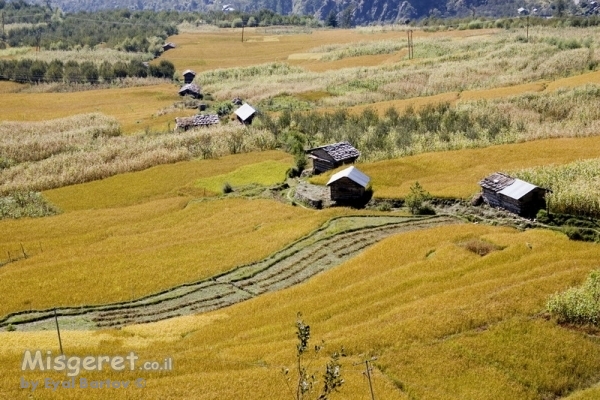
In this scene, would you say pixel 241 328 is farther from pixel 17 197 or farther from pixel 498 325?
pixel 17 197

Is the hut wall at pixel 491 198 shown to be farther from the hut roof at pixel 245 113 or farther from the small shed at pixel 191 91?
the small shed at pixel 191 91

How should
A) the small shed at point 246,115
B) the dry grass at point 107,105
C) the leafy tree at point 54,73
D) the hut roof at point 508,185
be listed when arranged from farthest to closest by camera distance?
the leafy tree at point 54,73 → the dry grass at point 107,105 → the small shed at point 246,115 → the hut roof at point 508,185

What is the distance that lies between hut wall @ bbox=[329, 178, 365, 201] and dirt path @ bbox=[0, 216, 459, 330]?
12.5ft

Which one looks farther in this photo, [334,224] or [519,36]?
[519,36]

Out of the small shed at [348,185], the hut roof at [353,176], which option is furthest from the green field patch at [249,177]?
the hut roof at [353,176]

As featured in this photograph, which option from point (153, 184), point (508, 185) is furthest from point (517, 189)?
point (153, 184)

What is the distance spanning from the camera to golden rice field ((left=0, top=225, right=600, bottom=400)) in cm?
2659

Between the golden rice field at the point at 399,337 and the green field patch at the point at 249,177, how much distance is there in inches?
1023

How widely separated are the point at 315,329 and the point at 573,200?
23.8 meters

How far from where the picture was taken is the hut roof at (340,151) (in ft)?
206

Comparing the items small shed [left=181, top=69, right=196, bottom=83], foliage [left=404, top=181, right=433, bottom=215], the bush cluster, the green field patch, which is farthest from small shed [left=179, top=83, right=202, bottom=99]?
foliage [left=404, top=181, right=433, bottom=215]

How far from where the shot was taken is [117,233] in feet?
174

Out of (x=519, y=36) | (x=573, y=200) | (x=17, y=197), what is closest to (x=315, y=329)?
(x=573, y=200)

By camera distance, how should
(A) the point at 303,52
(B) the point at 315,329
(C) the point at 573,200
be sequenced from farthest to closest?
(A) the point at 303,52 → (C) the point at 573,200 → (B) the point at 315,329
